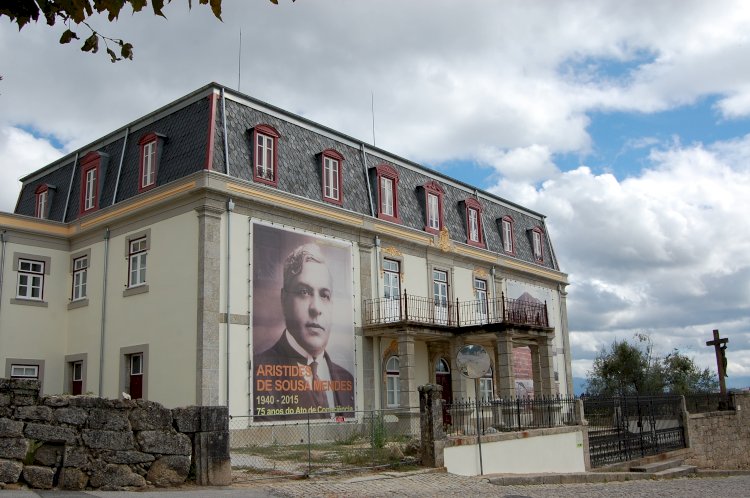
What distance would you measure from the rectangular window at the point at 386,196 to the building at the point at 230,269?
9 cm

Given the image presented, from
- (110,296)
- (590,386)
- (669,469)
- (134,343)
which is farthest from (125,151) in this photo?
(590,386)

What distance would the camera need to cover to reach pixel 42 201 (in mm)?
26094

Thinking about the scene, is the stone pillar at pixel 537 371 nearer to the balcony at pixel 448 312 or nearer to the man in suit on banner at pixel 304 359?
the balcony at pixel 448 312

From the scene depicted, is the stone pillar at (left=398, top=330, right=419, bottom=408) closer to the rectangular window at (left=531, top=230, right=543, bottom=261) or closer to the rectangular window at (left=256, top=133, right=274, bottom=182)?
the rectangular window at (left=256, top=133, right=274, bottom=182)

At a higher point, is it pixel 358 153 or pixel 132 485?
pixel 358 153

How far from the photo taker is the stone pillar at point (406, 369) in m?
22.8

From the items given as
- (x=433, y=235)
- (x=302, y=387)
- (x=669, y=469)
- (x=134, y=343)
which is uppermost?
(x=433, y=235)

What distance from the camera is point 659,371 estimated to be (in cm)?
4588

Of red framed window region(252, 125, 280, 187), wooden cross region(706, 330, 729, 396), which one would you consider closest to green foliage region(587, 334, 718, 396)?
wooden cross region(706, 330, 729, 396)

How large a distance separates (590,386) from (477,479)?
35.8 meters

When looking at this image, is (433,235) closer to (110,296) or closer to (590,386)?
(110,296)

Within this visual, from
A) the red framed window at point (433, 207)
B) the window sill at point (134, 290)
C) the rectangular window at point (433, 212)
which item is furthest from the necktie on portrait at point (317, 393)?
the rectangular window at point (433, 212)

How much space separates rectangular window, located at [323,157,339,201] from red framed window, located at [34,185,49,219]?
1000 centimetres

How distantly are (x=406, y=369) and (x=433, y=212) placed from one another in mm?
7241
